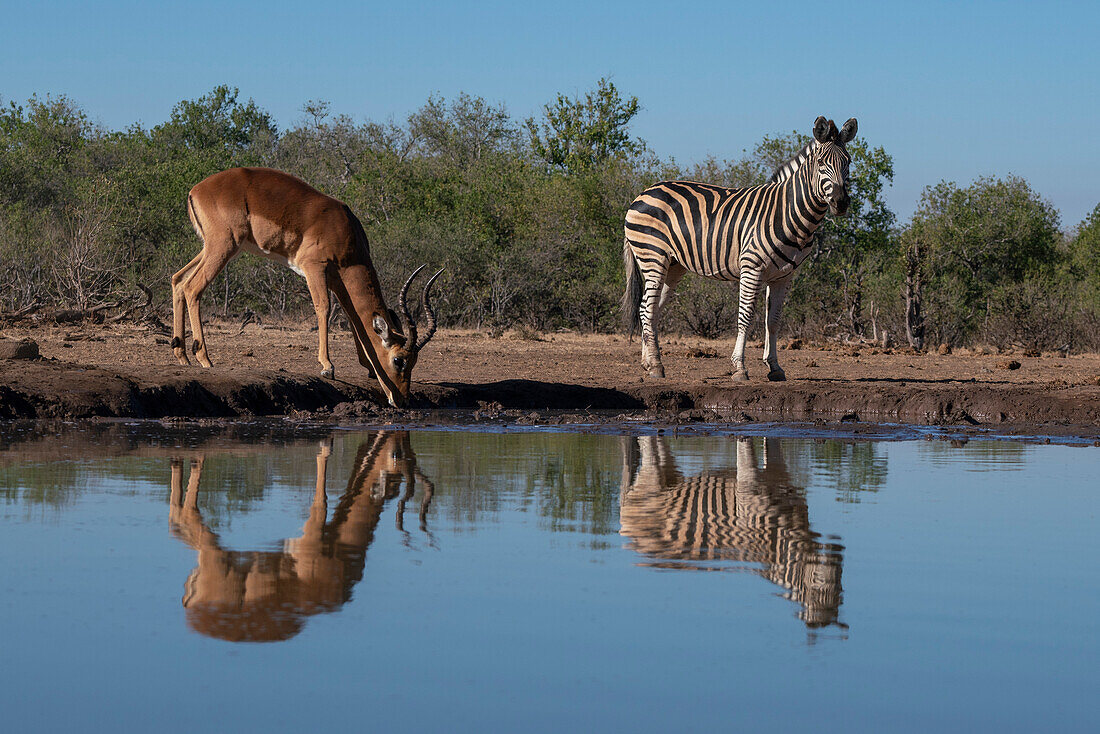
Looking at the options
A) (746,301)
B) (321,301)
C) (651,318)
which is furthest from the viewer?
(651,318)

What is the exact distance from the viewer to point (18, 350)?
11.7m

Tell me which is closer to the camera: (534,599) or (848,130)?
(534,599)

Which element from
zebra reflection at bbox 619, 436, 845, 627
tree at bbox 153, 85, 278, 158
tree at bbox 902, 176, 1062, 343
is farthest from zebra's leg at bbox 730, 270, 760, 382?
tree at bbox 153, 85, 278, 158

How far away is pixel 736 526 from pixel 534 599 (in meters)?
1.72

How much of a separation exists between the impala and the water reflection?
5.70m

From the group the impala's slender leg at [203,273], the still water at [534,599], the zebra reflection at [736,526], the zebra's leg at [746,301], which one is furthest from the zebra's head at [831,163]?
the still water at [534,599]

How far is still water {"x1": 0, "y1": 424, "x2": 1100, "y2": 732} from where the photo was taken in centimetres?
317

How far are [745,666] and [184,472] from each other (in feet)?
14.6

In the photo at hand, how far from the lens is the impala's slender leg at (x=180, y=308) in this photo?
12.5m

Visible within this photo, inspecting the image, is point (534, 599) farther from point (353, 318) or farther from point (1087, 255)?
point (1087, 255)

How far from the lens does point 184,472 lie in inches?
278

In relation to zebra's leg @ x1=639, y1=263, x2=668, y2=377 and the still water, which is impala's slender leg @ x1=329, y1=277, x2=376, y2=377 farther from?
the still water

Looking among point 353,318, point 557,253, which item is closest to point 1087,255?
point 557,253

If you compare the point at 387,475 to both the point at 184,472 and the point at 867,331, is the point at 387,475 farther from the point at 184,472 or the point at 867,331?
Result: the point at 867,331
